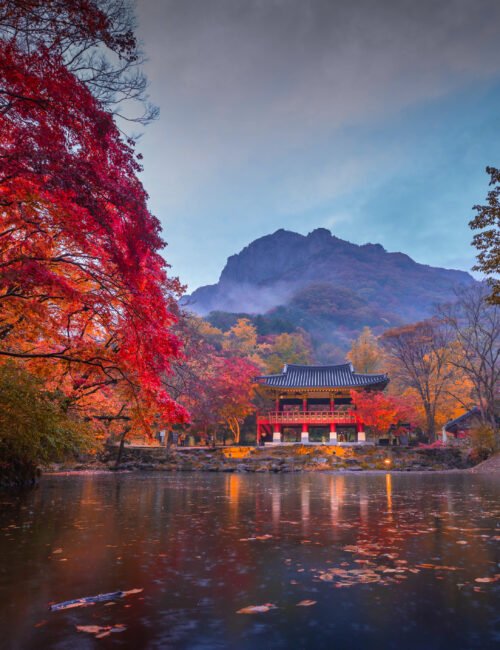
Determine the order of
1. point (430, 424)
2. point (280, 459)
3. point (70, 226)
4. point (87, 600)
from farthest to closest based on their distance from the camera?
point (430, 424), point (280, 459), point (70, 226), point (87, 600)

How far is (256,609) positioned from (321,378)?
4160cm

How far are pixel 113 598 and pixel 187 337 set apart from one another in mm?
24407

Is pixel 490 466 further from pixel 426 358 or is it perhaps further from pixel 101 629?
pixel 101 629

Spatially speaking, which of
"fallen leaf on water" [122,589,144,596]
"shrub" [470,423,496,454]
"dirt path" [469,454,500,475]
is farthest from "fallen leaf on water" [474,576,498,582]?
"shrub" [470,423,496,454]

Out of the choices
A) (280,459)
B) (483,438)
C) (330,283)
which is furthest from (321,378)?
(330,283)

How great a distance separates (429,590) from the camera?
12.3 ft

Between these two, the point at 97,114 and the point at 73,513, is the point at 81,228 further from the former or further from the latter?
the point at 73,513

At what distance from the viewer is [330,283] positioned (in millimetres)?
162000

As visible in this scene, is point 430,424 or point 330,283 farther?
point 330,283

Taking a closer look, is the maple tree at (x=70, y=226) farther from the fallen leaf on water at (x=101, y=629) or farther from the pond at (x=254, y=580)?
the fallen leaf on water at (x=101, y=629)

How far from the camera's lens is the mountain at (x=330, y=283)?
142 metres

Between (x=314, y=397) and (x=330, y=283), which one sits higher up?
(x=330, y=283)

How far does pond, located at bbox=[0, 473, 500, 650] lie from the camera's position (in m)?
2.88

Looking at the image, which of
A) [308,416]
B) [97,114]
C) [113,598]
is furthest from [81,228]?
[308,416]
